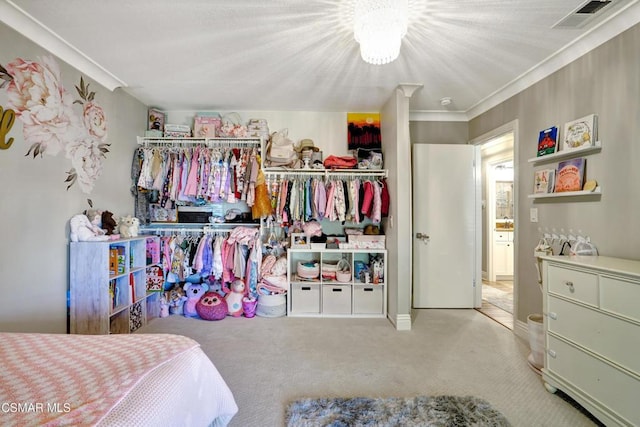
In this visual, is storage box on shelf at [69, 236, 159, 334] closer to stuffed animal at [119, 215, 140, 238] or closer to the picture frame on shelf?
stuffed animal at [119, 215, 140, 238]

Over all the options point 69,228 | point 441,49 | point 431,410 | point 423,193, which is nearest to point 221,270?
point 69,228

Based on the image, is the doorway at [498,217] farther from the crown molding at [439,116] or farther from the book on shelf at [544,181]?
the book on shelf at [544,181]

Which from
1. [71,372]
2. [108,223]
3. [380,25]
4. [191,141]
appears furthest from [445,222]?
[108,223]

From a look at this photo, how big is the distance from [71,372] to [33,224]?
177 cm

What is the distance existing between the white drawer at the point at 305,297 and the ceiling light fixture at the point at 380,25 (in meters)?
2.44

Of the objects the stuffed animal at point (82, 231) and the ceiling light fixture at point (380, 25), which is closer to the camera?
the ceiling light fixture at point (380, 25)

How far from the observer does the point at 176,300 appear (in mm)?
3164

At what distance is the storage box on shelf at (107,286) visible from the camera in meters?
2.27

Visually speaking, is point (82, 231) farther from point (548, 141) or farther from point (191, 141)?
point (548, 141)

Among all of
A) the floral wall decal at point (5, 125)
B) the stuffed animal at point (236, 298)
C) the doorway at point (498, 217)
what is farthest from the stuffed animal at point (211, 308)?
the doorway at point (498, 217)

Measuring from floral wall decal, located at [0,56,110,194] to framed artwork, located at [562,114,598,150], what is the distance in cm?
409

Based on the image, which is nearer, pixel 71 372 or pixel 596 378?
pixel 71 372

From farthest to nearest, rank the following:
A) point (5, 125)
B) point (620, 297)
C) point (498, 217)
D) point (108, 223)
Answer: point (498, 217) < point (108, 223) < point (5, 125) < point (620, 297)

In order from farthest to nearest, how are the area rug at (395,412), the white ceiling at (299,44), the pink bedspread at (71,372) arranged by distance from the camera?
the white ceiling at (299,44) < the area rug at (395,412) < the pink bedspread at (71,372)
